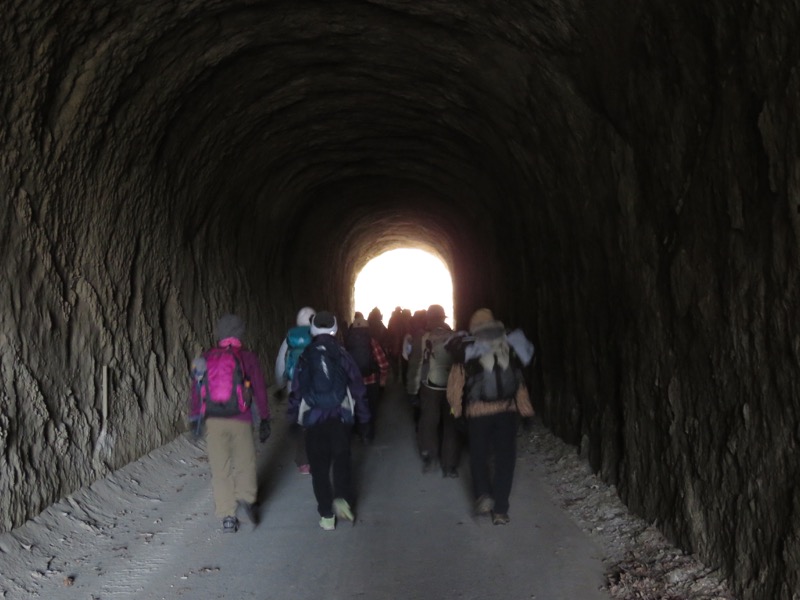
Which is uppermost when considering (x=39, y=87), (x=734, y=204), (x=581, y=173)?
(x=39, y=87)

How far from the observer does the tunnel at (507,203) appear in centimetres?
402

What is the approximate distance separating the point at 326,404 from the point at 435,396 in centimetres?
223

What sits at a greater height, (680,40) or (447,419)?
(680,40)

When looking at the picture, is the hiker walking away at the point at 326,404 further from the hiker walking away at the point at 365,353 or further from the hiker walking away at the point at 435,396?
the hiker walking away at the point at 365,353

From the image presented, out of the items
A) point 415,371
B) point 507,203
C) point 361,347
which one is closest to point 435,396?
point 415,371

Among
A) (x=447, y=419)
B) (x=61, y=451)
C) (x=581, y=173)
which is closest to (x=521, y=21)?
(x=581, y=173)

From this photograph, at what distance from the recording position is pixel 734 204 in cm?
414

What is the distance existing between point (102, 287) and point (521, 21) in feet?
15.1

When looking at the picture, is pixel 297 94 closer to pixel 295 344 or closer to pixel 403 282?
pixel 295 344

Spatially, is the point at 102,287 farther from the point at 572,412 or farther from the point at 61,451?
the point at 572,412

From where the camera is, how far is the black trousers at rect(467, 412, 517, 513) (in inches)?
238

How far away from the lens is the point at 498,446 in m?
6.07

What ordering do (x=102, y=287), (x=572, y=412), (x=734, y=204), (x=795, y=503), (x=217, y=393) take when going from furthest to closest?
(x=572, y=412) → (x=102, y=287) → (x=217, y=393) → (x=734, y=204) → (x=795, y=503)

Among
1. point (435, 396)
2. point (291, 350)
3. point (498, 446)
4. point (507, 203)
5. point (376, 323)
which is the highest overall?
point (507, 203)
